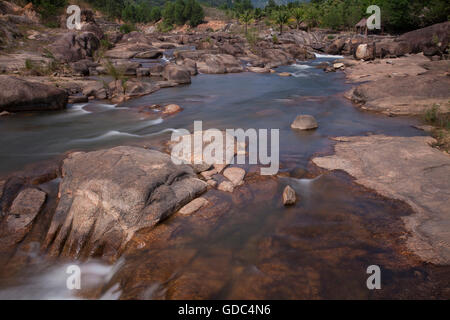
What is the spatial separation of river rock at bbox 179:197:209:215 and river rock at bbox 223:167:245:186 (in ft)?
3.26

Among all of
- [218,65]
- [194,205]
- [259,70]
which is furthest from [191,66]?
[194,205]

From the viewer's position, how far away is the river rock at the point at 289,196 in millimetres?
5879

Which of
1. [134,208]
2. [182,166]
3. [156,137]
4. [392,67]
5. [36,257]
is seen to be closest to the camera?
[36,257]

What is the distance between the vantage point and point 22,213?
223 inches

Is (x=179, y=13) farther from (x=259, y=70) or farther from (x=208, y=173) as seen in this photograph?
(x=208, y=173)

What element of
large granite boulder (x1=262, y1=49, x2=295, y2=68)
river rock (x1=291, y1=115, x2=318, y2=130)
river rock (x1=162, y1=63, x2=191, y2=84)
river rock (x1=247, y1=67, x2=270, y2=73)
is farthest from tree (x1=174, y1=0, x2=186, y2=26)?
river rock (x1=291, y1=115, x2=318, y2=130)

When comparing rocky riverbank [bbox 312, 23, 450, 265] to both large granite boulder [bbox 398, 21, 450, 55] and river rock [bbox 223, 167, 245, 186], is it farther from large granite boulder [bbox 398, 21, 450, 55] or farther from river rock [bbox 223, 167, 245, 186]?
large granite boulder [bbox 398, 21, 450, 55]

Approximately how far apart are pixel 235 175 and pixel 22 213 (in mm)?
4527

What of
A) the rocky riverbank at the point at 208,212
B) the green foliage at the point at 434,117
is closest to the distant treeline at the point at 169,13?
the green foliage at the point at 434,117

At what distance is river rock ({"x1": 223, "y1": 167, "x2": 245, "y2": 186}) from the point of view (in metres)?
6.68

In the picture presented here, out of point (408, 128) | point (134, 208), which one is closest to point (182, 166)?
point (134, 208)

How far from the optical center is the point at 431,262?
420 cm
